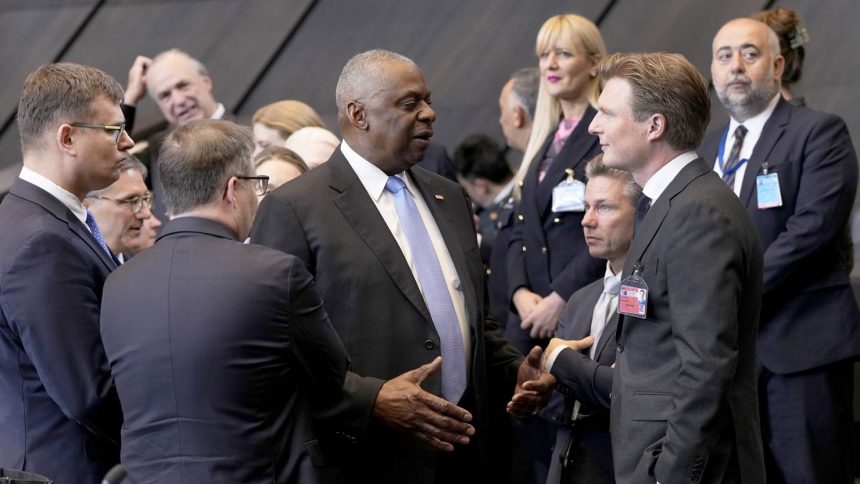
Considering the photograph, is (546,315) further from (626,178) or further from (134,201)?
(134,201)

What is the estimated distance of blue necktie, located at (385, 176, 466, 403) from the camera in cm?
341

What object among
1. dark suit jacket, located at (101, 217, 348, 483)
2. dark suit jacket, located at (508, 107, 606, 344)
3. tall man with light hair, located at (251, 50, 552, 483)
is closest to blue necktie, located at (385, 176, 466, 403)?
tall man with light hair, located at (251, 50, 552, 483)

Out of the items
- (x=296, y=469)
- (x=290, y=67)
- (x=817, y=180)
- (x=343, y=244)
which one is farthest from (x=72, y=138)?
(x=290, y=67)

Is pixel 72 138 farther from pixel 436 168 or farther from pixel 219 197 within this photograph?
pixel 436 168

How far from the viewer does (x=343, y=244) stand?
3316 mm

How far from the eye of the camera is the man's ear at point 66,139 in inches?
118

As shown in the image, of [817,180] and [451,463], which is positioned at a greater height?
[817,180]

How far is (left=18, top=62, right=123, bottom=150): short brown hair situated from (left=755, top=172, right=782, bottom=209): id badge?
238 cm

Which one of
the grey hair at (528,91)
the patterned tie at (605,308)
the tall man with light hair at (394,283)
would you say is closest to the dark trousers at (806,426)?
Result: the patterned tie at (605,308)

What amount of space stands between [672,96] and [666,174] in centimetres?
19

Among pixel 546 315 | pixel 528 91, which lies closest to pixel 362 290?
pixel 546 315

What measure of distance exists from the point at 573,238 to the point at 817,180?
93 cm

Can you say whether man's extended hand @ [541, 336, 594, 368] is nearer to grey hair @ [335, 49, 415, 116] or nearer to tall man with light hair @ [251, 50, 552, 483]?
tall man with light hair @ [251, 50, 552, 483]

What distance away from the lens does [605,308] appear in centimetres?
366
